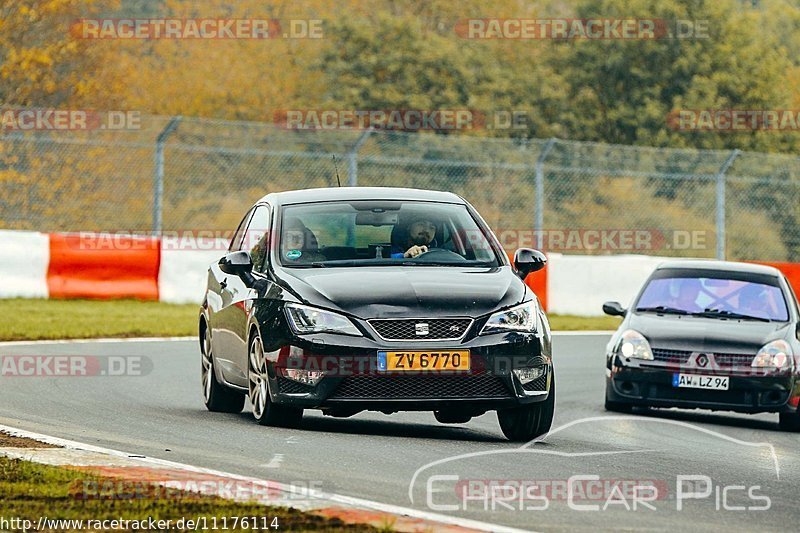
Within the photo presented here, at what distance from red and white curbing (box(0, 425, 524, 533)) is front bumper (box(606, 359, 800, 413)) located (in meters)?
5.21

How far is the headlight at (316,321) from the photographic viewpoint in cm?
1003

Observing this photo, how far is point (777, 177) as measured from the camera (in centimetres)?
2875

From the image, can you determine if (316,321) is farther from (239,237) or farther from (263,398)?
(239,237)

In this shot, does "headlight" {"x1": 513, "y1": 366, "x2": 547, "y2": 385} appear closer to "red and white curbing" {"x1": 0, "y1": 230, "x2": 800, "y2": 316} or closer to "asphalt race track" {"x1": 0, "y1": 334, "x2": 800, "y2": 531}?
"asphalt race track" {"x1": 0, "y1": 334, "x2": 800, "y2": 531}

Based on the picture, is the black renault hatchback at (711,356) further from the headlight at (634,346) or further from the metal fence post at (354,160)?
the metal fence post at (354,160)

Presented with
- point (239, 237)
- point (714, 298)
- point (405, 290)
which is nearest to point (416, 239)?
point (405, 290)

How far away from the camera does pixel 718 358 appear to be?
13102 millimetres

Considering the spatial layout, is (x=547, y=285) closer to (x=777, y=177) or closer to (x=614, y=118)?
(x=777, y=177)

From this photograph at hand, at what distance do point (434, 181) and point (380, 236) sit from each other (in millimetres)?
17060

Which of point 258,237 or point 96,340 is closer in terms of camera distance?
point 258,237

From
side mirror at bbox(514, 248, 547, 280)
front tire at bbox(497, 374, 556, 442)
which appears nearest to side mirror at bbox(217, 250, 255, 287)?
side mirror at bbox(514, 248, 547, 280)

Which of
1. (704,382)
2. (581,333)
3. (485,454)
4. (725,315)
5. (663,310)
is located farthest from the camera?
(581,333)

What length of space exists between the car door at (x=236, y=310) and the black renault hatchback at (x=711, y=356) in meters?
3.31

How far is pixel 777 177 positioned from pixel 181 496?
22741 mm
